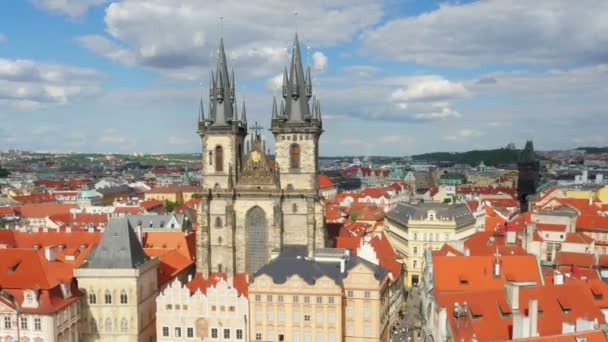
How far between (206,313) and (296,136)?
32050 mm

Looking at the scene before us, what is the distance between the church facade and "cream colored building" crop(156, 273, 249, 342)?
66.0 ft

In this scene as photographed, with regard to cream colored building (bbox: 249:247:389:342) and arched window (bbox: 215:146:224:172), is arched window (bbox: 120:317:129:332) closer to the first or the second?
cream colored building (bbox: 249:247:389:342)

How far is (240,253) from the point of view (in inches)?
3369

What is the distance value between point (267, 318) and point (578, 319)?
105 ft

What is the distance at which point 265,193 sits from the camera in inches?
3317

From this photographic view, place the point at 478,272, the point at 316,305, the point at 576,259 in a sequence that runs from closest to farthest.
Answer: the point at 478,272
the point at 316,305
the point at 576,259

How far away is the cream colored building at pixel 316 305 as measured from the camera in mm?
62625

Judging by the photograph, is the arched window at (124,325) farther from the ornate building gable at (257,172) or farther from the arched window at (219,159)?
the arched window at (219,159)

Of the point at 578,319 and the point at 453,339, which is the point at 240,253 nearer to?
the point at 453,339

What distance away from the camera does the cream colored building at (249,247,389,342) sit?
62.6 meters

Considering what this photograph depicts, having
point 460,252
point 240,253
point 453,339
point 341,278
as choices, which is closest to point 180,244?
point 240,253

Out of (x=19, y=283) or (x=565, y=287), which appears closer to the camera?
(x=565, y=287)

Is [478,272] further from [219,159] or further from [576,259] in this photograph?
[219,159]

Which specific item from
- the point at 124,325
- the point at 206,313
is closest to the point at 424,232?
the point at 206,313
